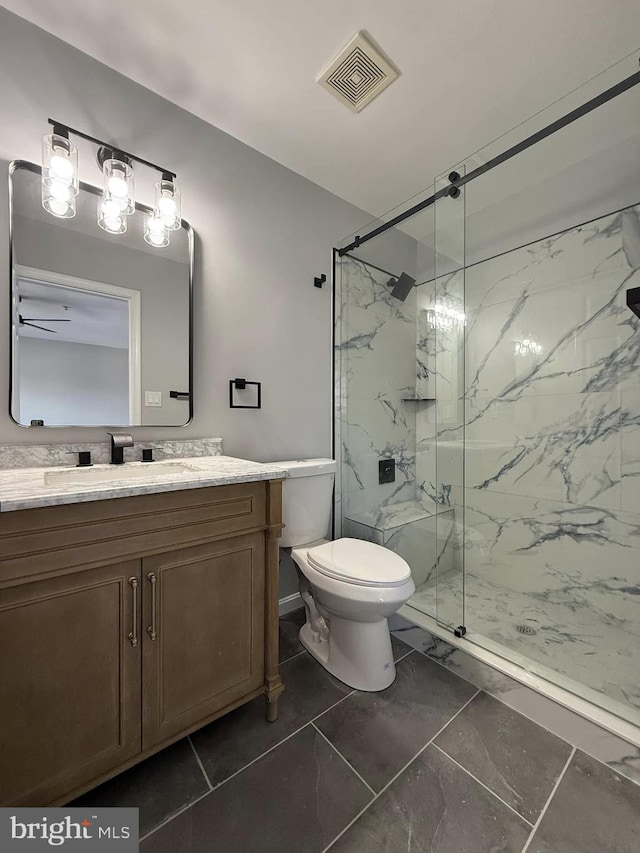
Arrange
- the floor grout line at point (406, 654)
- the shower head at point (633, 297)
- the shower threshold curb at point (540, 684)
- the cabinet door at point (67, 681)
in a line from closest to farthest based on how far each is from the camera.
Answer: the cabinet door at point (67, 681)
the shower head at point (633, 297)
the shower threshold curb at point (540, 684)
the floor grout line at point (406, 654)

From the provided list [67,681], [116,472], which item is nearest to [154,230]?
[116,472]

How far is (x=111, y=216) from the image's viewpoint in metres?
1.37

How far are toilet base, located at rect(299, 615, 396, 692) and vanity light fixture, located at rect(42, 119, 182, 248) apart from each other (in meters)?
1.84

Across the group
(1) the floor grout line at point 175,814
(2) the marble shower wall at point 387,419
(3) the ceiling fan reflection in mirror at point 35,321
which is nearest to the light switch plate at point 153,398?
(3) the ceiling fan reflection in mirror at point 35,321

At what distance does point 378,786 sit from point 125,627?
2.89 ft

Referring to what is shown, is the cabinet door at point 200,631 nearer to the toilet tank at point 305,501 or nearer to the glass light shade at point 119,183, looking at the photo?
the toilet tank at point 305,501

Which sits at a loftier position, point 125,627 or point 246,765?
point 125,627

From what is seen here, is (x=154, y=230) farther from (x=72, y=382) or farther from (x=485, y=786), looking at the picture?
(x=485, y=786)

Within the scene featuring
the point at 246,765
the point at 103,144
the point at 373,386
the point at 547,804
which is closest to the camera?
the point at 547,804

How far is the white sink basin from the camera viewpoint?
3.89 feet

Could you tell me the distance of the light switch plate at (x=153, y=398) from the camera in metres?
1.47

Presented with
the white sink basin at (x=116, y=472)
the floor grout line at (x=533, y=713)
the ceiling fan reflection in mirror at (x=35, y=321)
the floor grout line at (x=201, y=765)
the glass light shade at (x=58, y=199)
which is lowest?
the floor grout line at (x=201, y=765)

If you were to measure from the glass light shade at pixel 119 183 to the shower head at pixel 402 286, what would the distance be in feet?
5.42

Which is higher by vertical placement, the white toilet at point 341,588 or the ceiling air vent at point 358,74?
the ceiling air vent at point 358,74
